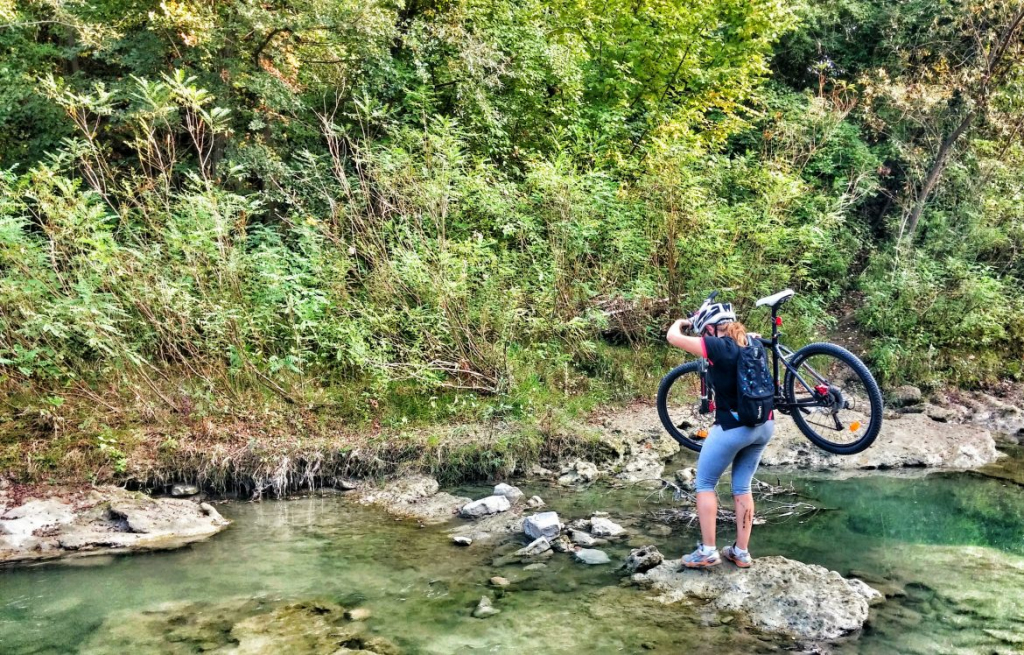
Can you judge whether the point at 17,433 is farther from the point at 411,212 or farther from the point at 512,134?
the point at 512,134

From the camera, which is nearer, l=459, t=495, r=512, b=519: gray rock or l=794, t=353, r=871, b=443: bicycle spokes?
l=794, t=353, r=871, b=443: bicycle spokes

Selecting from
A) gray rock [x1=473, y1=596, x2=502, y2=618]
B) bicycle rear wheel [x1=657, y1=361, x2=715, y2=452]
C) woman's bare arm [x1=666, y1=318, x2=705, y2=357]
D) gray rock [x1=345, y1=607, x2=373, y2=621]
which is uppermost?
woman's bare arm [x1=666, y1=318, x2=705, y2=357]

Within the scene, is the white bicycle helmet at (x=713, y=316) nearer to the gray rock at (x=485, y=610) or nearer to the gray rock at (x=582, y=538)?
the gray rock at (x=582, y=538)

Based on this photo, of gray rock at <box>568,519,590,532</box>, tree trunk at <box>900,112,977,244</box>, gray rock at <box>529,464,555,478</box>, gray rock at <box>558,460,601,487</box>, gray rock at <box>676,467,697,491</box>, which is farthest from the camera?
tree trunk at <box>900,112,977,244</box>

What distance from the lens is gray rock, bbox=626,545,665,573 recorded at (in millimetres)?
5586

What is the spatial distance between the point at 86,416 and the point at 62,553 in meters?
2.12

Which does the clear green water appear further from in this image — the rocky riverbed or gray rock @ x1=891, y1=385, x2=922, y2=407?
gray rock @ x1=891, y1=385, x2=922, y2=407

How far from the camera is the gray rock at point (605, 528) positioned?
6.45m

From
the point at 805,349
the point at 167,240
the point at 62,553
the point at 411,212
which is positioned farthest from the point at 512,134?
the point at 62,553

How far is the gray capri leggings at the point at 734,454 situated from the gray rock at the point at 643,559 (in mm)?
677

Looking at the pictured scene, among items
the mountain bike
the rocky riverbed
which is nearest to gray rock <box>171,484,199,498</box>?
the rocky riverbed

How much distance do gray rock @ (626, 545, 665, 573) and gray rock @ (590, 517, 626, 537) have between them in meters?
0.69

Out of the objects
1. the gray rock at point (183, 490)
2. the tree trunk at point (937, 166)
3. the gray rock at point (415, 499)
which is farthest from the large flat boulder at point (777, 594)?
the tree trunk at point (937, 166)

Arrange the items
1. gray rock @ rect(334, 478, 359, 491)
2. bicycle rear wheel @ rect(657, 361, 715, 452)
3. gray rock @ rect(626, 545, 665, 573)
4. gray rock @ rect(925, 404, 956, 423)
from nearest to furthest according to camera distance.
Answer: gray rock @ rect(626, 545, 665, 573) < gray rock @ rect(334, 478, 359, 491) < bicycle rear wheel @ rect(657, 361, 715, 452) < gray rock @ rect(925, 404, 956, 423)
